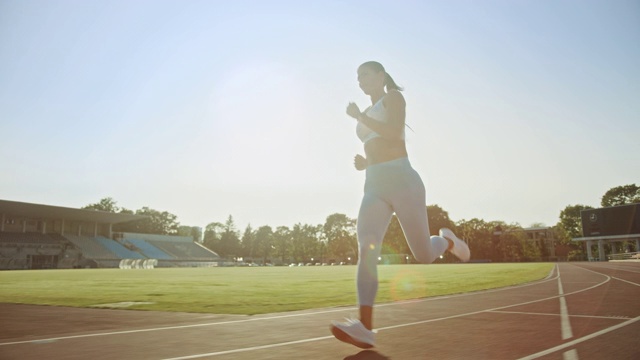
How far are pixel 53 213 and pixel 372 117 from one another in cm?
7442

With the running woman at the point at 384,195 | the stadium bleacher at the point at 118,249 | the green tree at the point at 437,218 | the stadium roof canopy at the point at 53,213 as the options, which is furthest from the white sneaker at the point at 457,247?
the green tree at the point at 437,218

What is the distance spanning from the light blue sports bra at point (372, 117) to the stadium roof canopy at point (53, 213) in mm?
65573

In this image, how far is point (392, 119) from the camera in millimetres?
3941

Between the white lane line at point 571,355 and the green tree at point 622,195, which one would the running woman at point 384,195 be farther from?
the green tree at point 622,195

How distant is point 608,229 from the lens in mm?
70688

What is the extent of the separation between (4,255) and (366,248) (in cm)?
7020

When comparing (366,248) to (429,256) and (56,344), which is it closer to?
(429,256)

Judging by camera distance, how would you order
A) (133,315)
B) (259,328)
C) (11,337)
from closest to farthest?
(11,337) → (259,328) → (133,315)

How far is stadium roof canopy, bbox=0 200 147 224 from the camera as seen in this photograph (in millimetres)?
59125

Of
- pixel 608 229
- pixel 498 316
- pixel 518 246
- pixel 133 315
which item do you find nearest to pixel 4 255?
pixel 133 315

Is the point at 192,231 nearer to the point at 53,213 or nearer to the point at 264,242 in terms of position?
the point at 264,242

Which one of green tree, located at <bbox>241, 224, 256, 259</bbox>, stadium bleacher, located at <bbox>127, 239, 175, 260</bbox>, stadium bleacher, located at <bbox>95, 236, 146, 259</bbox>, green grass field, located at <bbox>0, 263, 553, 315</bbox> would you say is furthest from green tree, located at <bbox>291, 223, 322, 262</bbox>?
green grass field, located at <bbox>0, 263, 553, 315</bbox>

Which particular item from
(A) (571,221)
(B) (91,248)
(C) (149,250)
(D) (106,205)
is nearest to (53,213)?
(B) (91,248)

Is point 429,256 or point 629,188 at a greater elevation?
point 629,188
